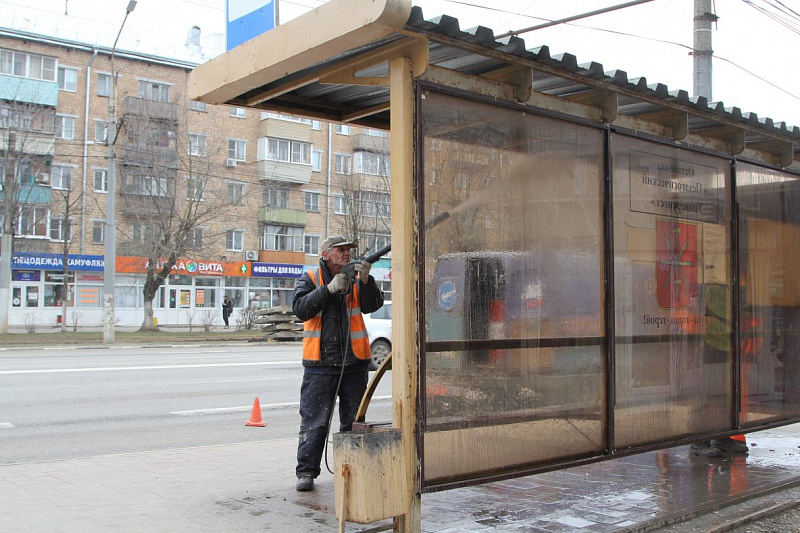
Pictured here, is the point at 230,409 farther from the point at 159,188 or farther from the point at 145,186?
the point at 145,186

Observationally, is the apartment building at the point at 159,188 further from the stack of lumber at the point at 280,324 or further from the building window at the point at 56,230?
the stack of lumber at the point at 280,324

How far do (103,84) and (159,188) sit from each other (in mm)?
11006

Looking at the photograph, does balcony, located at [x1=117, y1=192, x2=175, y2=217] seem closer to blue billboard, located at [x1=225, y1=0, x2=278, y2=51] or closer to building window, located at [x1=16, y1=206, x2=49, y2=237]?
building window, located at [x1=16, y1=206, x2=49, y2=237]

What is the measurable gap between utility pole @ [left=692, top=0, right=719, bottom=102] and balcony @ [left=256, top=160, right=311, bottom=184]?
38.9m

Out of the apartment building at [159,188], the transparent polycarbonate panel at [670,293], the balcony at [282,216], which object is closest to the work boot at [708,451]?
the transparent polycarbonate panel at [670,293]

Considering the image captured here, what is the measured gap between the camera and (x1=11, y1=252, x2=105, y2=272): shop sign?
40.3 metres

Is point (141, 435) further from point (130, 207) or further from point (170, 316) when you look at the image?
point (170, 316)

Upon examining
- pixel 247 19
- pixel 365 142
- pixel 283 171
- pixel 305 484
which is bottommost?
pixel 305 484

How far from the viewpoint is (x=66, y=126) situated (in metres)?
42.3

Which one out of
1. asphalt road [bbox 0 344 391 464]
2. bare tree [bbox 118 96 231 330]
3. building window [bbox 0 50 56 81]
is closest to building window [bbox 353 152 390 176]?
bare tree [bbox 118 96 231 330]

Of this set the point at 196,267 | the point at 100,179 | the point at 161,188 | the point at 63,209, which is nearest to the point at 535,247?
the point at 161,188

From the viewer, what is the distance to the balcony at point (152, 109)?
3788cm

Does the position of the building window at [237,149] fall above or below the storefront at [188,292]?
above

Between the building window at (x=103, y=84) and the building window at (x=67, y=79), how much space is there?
3.99 feet
